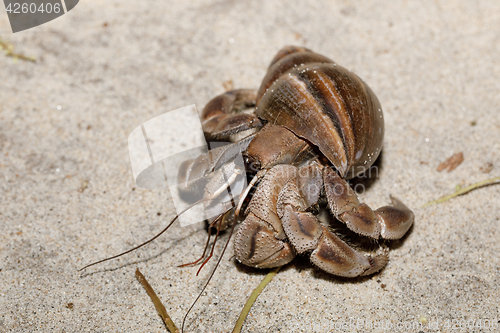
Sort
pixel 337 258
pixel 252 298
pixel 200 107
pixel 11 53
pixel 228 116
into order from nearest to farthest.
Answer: pixel 337 258, pixel 252 298, pixel 228 116, pixel 200 107, pixel 11 53

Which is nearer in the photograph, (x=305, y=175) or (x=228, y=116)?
(x=305, y=175)

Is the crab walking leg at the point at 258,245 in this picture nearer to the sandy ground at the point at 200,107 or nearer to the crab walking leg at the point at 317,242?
the crab walking leg at the point at 317,242

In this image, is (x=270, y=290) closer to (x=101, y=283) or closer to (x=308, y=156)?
(x=308, y=156)

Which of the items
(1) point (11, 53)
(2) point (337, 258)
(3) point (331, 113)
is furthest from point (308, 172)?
(1) point (11, 53)

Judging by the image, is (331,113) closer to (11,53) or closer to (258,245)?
(258,245)

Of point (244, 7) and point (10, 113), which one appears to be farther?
point (244, 7)

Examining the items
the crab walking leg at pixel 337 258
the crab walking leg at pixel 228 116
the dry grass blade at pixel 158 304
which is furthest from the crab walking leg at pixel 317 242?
the dry grass blade at pixel 158 304

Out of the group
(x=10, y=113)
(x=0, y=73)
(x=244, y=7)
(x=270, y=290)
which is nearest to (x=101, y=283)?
(x=270, y=290)
